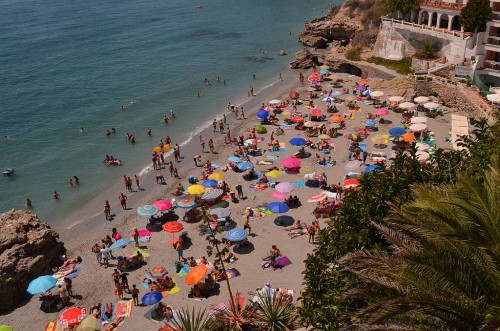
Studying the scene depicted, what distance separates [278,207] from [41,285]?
12.5 meters

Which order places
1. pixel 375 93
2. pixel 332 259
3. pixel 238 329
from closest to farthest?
pixel 332 259, pixel 238 329, pixel 375 93

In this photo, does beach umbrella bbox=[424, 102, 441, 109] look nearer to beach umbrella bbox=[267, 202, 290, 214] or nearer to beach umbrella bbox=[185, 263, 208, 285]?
beach umbrella bbox=[267, 202, 290, 214]

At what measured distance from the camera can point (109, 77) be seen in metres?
57.3

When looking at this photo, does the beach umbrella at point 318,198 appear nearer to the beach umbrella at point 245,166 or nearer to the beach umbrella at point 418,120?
the beach umbrella at point 245,166

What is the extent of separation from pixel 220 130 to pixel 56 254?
64.8ft

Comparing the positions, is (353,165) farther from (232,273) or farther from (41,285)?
(41,285)

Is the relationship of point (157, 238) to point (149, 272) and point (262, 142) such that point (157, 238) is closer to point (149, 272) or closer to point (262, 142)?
point (149, 272)

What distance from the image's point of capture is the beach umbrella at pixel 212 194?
26.2 metres

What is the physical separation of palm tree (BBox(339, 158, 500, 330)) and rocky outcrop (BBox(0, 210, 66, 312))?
18417mm

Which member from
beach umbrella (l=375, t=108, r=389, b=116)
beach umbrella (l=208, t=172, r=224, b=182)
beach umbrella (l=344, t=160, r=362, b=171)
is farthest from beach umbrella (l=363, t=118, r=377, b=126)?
beach umbrella (l=208, t=172, r=224, b=182)

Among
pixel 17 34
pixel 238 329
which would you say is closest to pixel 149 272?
pixel 238 329

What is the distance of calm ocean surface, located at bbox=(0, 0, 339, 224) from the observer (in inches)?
1416

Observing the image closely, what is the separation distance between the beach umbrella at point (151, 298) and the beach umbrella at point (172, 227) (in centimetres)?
512

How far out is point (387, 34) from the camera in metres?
46.8
